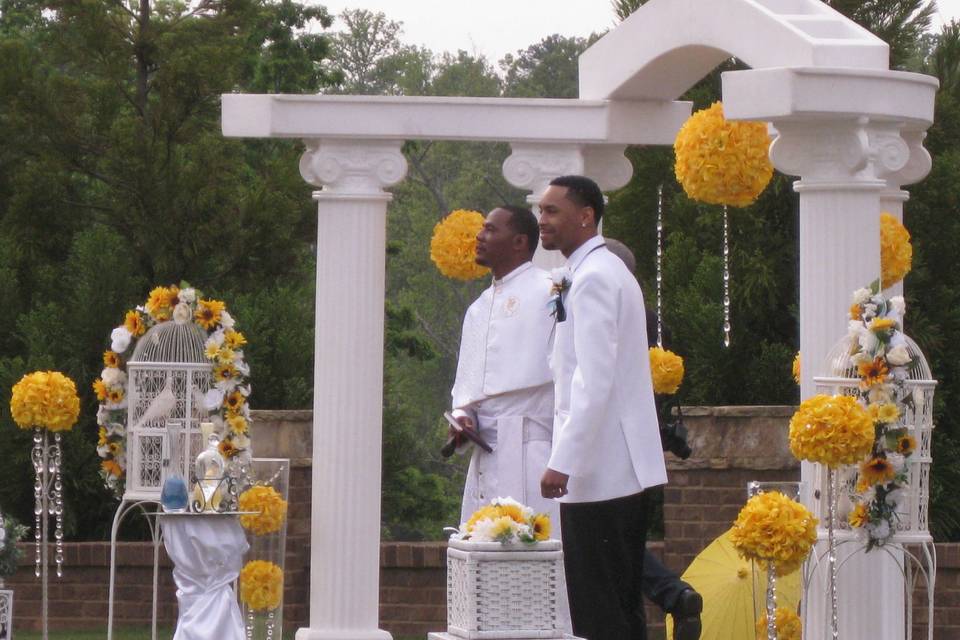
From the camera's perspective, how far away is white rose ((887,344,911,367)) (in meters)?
6.64

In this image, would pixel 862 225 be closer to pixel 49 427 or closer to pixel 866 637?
pixel 866 637

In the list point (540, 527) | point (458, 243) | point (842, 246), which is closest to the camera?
point (540, 527)

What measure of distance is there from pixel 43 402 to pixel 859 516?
12.5 ft

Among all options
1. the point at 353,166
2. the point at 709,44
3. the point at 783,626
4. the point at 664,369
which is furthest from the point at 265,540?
the point at 709,44

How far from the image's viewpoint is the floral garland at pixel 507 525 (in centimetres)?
611

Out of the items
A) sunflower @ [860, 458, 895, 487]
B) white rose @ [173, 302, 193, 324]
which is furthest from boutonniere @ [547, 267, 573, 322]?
white rose @ [173, 302, 193, 324]

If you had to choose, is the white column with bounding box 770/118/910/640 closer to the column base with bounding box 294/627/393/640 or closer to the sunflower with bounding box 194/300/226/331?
the column base with bounding box 294/627/393/640

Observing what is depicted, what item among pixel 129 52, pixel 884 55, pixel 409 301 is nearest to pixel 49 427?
pixel 884 55

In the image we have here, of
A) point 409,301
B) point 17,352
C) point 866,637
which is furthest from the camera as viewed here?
point 409,301

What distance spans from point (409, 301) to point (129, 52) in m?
18.2

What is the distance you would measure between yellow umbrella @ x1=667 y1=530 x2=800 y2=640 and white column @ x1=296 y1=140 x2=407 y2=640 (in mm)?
1485

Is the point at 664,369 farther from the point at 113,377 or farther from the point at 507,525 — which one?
the point at 113,377

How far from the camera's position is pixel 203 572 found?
23.1 ft

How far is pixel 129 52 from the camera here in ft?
42.5
